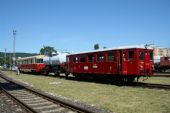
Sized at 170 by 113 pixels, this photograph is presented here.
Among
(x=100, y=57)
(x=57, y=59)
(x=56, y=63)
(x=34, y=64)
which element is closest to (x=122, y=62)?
(x=100, y=57)

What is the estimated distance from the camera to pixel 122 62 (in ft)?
78.0

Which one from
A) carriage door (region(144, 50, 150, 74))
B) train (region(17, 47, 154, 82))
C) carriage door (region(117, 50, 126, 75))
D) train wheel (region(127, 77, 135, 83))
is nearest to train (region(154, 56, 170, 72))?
train (region(17, 47, 154, 82))

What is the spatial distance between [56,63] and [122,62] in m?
18.6

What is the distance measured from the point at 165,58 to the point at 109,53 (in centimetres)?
3315

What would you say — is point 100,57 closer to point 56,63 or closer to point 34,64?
point 56,63

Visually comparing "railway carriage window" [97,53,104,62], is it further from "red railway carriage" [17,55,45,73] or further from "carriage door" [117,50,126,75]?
"red railway carriage" [17,55,45,73]

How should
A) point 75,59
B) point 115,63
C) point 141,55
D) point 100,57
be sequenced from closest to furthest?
point 141,55 → point 115,63 → point 100,57 → point 75,59

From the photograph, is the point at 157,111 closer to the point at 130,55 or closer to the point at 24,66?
the point at 130,55

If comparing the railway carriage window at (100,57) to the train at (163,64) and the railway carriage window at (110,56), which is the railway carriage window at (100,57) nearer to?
the railway carriage window at (110,56)

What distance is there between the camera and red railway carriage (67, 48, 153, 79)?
23.5 meters

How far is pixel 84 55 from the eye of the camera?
29922 millimetres

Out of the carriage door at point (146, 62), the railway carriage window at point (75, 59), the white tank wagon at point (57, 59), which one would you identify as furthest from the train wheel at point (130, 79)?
the white tank wagon at point (57, 59)

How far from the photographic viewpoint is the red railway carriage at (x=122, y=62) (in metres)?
23.5

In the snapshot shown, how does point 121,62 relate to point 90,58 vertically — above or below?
below
